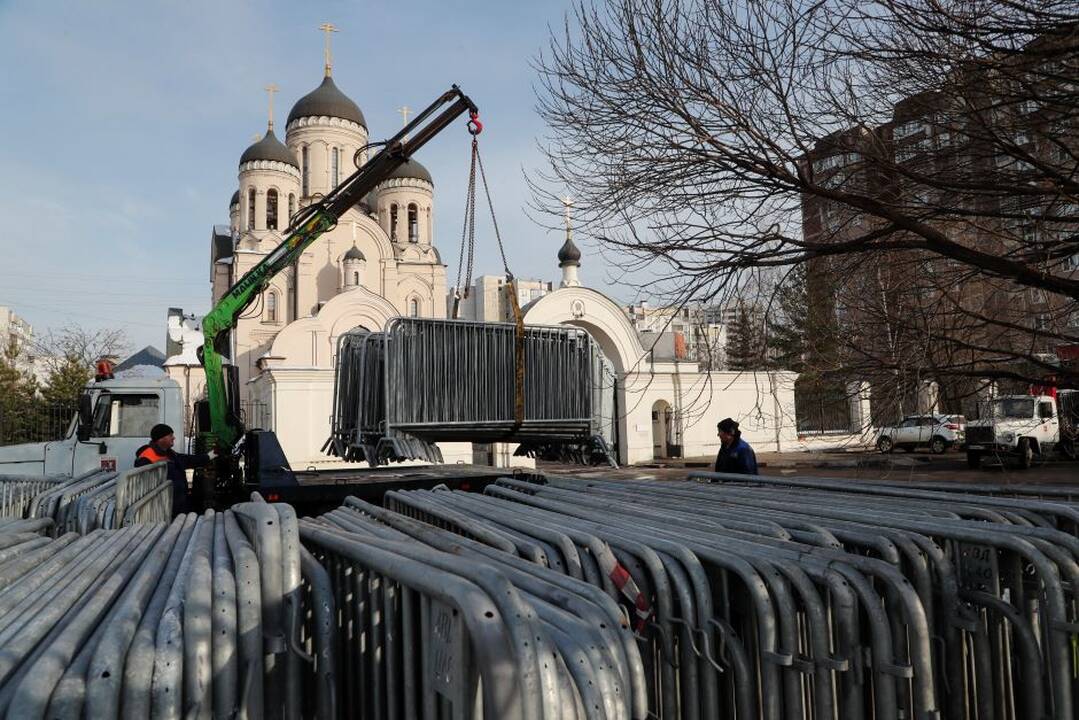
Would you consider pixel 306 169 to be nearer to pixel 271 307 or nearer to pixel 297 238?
pixel 271 307

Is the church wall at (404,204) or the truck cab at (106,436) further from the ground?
the church wall at (404,204)

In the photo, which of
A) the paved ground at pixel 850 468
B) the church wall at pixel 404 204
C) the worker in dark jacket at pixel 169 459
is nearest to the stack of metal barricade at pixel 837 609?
the worker in dark jacket at pixel 169 459

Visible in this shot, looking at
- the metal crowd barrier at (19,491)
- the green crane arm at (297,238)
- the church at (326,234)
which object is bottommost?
the metal crowd barrier at (19,491)

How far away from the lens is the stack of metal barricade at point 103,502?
15.8 feet

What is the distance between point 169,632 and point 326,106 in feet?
135

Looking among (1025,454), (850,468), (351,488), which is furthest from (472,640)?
(1025,454)

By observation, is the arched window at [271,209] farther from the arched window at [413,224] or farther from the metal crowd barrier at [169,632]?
the metal crowd barrier at [169,632]

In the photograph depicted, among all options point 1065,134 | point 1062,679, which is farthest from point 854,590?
point 1065,134

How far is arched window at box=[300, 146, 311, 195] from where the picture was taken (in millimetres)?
38812

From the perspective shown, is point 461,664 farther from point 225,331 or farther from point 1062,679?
point 225,331

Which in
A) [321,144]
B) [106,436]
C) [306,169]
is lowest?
[106,436]

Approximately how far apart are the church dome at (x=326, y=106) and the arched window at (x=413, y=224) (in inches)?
208

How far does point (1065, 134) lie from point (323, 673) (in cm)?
634

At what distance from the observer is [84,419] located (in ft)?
33.5
